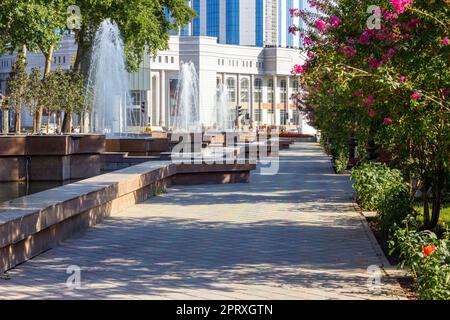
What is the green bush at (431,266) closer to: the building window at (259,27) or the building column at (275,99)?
the building column at (275,99)

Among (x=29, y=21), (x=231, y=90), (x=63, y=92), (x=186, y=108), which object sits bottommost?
(x=186, y=108)

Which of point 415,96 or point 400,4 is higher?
point 400,4

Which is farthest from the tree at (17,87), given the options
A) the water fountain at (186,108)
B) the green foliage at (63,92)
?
the water fountain at (186,108)

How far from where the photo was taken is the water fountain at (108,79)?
4019 centimetres

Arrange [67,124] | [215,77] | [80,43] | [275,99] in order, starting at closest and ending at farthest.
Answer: [80,43] < [67,124] < [215,77] < [275,99]

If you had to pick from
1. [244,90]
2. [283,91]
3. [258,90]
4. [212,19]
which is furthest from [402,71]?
[212,19]

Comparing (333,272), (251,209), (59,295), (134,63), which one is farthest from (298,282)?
(134,63)

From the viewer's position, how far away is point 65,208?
10.3 m

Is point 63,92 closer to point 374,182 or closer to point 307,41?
point 374,182

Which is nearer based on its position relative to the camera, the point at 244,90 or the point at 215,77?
the point at 215,77

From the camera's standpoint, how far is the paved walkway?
7684 millimetres

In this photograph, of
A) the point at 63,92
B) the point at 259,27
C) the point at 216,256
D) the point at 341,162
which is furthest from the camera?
the point at 259,27

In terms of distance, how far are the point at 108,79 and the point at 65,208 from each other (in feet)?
109

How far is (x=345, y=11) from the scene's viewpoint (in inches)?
457
